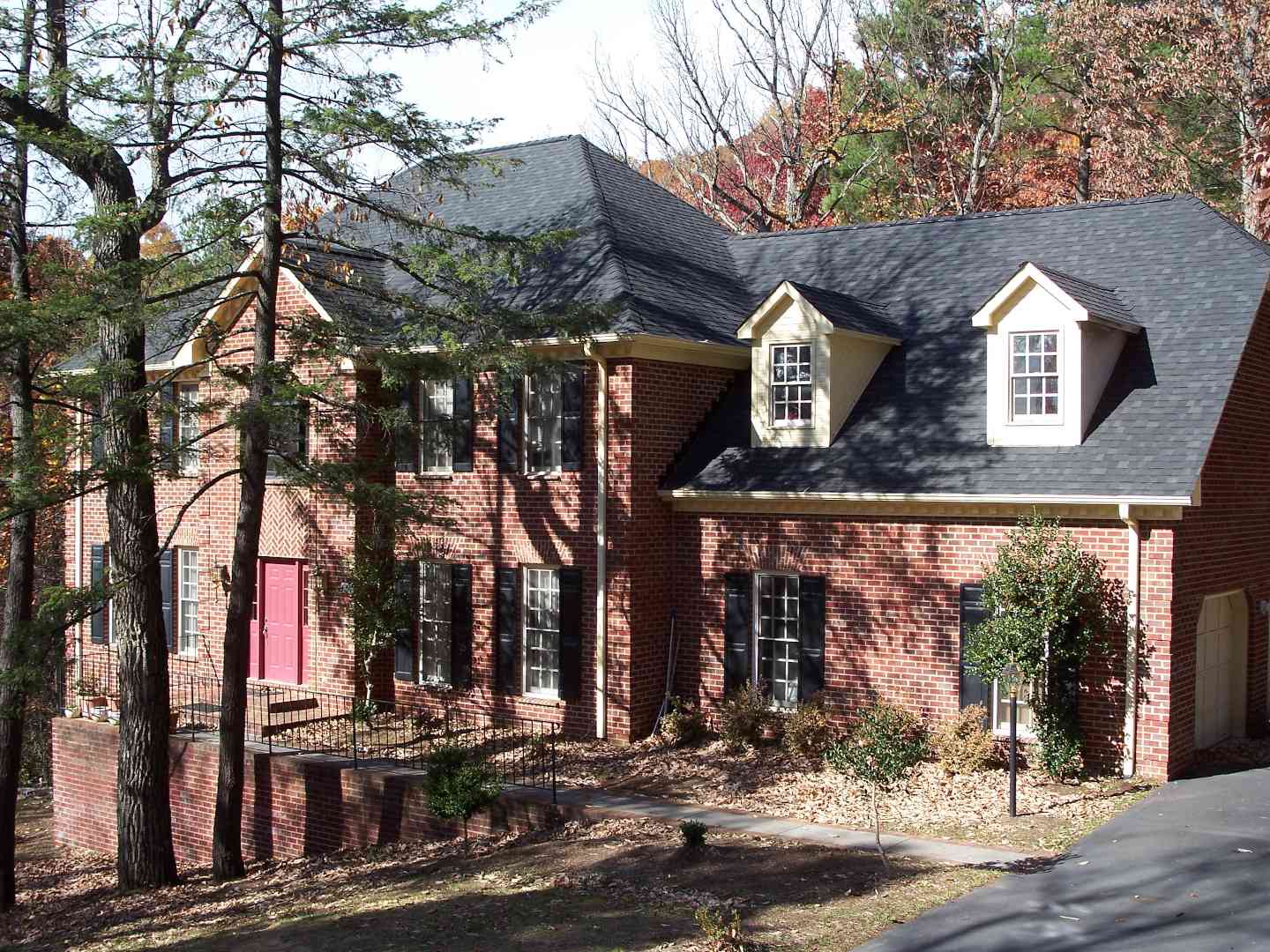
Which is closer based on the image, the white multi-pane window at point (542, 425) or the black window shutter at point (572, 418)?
the black window shutter at point (572, 418)

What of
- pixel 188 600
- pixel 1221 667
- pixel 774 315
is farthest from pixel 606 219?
pixel 1221 667

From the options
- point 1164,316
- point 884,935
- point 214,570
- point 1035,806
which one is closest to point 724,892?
point 884,935

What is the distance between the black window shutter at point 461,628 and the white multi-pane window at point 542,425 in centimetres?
213

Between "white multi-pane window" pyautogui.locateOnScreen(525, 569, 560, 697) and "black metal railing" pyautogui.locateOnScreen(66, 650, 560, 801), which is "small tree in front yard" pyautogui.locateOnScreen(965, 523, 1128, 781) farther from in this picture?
"white multi-pane window" pyautogui.locateOnScreen(525, 569, 560, 697)

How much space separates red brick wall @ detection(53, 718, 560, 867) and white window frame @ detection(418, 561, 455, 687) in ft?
8.98

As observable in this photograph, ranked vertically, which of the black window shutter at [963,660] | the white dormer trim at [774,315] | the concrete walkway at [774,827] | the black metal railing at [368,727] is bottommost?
the black metal railing at [368,727]

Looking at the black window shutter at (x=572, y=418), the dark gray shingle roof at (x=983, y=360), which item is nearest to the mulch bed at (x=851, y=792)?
the dark gray shingle roof at (x=983, y=360)

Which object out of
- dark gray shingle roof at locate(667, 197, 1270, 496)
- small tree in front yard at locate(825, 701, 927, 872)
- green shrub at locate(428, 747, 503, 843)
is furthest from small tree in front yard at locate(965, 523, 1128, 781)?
green shrub at locate(428, 747, 503, 843)

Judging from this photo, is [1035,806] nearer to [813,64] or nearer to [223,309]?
[223,309]

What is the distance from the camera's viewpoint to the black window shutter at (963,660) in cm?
1603

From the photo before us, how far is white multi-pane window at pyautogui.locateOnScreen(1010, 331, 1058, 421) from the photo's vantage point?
54.3ft

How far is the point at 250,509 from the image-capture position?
15.7 metres

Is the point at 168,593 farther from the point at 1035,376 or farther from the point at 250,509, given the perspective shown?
the point at 1035,376

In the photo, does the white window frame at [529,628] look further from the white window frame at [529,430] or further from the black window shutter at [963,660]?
the black window shutter at [963,660]
